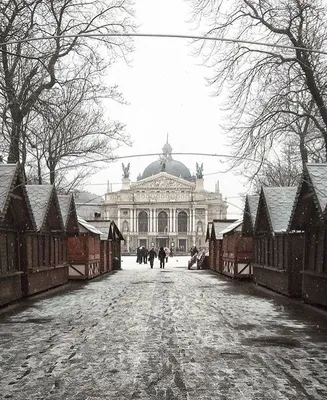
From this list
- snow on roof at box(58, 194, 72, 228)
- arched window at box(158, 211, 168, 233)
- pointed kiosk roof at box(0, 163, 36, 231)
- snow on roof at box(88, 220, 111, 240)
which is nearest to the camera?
pointed kiosk roof at box(0, 163, 36, 231)

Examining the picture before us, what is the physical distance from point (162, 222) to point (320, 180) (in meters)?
119

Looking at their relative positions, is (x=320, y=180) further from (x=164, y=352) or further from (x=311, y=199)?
(x=164, y=352)

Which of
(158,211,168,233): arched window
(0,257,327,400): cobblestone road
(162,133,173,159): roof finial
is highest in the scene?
(162,133,173,159): roof finial

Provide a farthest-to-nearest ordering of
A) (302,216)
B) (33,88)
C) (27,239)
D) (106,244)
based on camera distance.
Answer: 1. (106,244)
2. (33,88)
3. (27,239)
4. (302,216)

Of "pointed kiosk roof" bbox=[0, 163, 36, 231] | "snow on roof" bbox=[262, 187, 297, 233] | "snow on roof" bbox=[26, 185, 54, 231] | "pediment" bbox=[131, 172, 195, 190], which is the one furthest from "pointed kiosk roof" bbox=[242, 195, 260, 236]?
"pediment" bbox=[131, 172, 195, 190]

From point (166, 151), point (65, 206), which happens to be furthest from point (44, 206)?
point (166, 151)

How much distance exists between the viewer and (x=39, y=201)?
2286 cm

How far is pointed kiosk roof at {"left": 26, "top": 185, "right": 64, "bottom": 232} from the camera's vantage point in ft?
71.9

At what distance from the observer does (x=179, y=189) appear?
132750mm

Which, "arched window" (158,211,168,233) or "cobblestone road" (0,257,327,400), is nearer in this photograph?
"cobblestone road" (0,257,327,400)

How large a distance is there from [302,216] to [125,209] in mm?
115787

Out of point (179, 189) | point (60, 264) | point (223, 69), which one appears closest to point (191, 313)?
point (223, 69)

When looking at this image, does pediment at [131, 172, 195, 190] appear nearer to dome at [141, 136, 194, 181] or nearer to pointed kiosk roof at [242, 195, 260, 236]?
dome at [141, 136, 194, 181]

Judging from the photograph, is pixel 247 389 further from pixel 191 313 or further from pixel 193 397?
pixel 191 313
